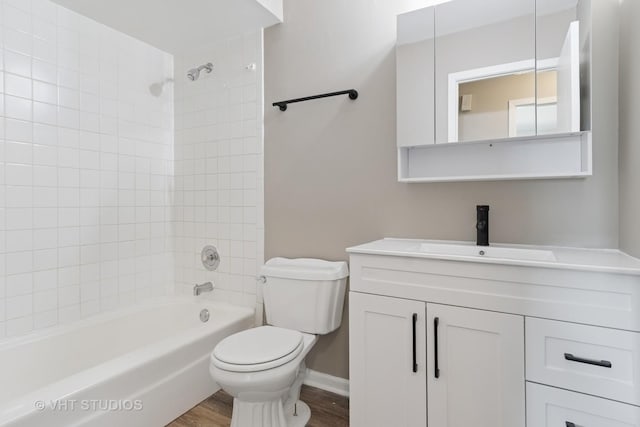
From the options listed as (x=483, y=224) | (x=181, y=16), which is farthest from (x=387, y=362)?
(x=181, y=16)

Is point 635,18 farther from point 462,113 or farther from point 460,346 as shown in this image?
point 460,346

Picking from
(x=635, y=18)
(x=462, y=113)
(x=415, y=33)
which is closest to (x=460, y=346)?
(x=462, y=113)

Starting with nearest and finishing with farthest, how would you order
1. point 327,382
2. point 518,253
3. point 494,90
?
1. point 518,253
2. point 494,90
3. point 327,382

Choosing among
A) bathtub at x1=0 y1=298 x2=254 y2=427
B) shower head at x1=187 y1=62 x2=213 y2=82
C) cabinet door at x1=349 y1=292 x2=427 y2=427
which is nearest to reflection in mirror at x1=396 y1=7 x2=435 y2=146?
cabinet door at x1=349 y1=292 x2=427 y2=427

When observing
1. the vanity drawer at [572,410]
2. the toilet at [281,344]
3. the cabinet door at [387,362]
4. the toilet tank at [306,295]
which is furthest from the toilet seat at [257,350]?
the vanity drawer at [572,410]

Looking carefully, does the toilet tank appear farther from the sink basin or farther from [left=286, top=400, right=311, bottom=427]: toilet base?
the sink basin

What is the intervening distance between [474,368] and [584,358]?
331 mm

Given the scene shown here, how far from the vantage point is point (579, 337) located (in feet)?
3.52

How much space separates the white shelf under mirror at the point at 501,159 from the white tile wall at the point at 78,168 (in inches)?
42.6

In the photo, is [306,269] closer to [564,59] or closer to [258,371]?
[258,371]

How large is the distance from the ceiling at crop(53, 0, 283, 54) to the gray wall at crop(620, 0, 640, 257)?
170 centimetres

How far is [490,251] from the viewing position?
1.45 meters

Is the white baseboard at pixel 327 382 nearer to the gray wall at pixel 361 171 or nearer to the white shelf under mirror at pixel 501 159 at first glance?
the gray wall at pixel 361 171

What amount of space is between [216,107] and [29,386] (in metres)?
1.87
